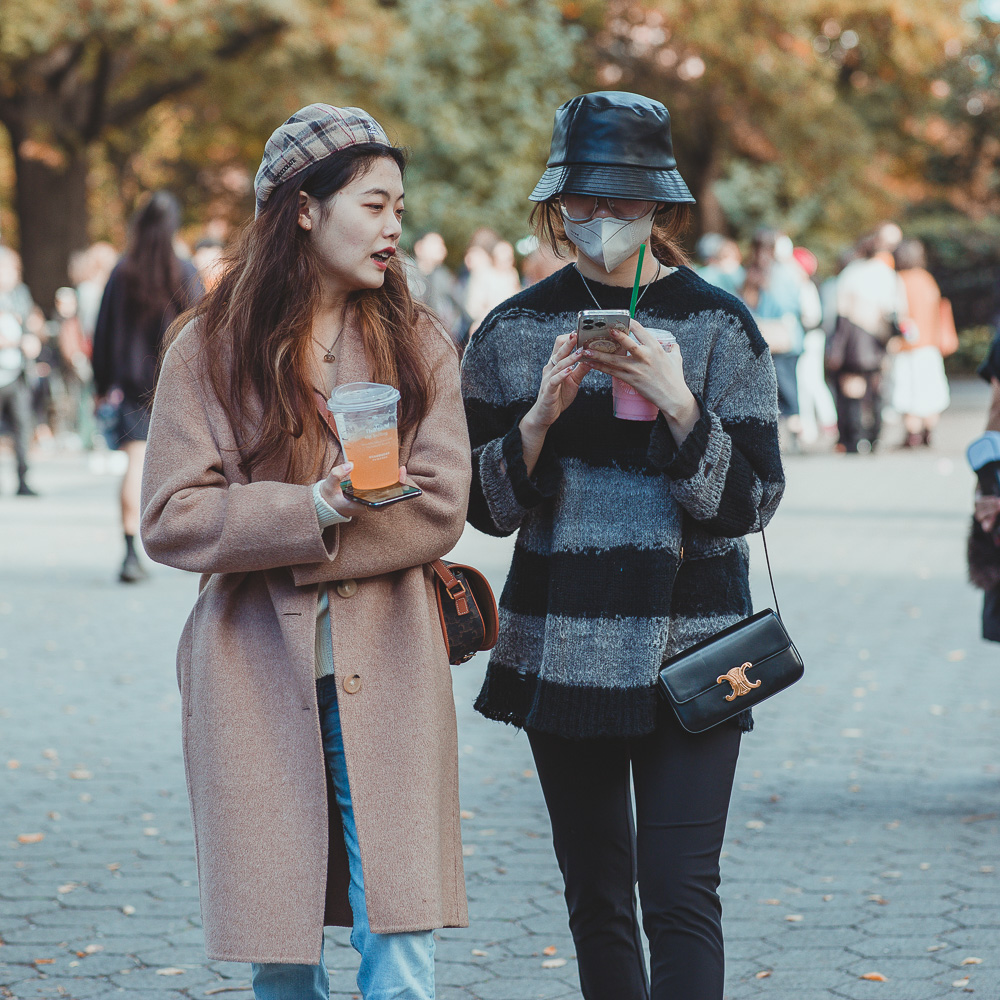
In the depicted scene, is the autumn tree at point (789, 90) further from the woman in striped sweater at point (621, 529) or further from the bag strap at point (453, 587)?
the bag strap at point (453, 587)

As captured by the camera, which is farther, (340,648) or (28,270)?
(28,270)

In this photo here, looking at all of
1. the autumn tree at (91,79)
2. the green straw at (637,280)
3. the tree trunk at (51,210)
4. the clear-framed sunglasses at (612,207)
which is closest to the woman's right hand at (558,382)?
the green straw at (637,280)

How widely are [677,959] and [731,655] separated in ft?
1.76

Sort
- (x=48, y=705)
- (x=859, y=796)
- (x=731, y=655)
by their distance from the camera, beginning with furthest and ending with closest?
1. (x=48, y=705)
2. (x=859, y=796)
3. (x=731, y=655)

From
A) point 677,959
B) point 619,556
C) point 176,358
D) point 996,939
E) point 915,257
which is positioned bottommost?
point 996,939

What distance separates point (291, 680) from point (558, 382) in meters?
0.68

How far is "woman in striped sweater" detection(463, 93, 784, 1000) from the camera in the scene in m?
2.79

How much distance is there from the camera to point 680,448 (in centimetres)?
274

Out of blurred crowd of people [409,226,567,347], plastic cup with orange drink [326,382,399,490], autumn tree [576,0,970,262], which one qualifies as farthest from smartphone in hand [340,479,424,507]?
autumn tree [576,0,970,262]

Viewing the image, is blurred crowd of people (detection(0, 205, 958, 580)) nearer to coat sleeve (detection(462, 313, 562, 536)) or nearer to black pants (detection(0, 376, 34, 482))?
black pants (detection(0, 376, 34, 482))

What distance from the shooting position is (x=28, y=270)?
23.8 metres

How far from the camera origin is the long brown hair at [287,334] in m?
2.71

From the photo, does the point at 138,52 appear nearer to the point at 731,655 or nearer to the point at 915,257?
the point at 915,257

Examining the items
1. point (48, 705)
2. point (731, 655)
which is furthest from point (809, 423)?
point (731, 655)
